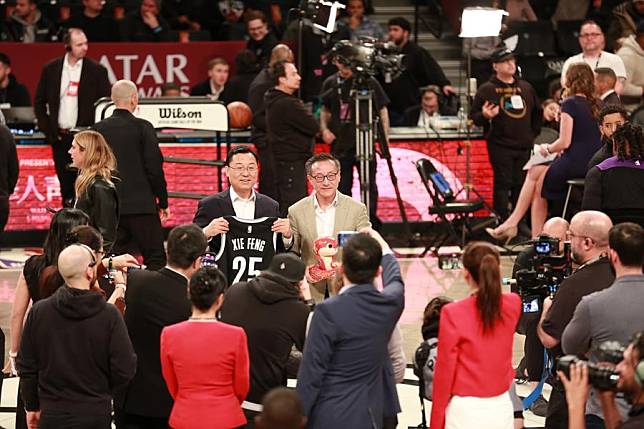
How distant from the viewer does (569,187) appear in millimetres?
10664

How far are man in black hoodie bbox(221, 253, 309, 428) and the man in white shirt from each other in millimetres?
1498

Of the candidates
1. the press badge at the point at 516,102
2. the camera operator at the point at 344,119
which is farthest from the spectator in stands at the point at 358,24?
the press badge at the point at 516,102

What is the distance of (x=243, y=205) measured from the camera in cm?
752

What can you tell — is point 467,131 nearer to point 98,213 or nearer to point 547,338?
point 98,213

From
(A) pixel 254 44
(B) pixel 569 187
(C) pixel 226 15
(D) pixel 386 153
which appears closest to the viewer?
(B) pixel 569 187

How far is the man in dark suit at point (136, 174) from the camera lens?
9.46 meters

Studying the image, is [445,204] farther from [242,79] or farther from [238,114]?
[242,79]

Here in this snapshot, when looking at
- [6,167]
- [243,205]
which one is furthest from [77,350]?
[6,167]

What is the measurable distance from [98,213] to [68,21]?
765 centimetres

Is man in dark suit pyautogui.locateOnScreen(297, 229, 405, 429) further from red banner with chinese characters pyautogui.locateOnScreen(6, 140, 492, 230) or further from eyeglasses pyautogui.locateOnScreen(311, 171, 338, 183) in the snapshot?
red banner with chinese characters pyautogui.locateOnScreen(6, 140, 492, 230)

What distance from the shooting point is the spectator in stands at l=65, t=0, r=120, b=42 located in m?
14.9

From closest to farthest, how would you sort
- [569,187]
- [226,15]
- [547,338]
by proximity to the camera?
[547,338] < [569,187] < [226,15]

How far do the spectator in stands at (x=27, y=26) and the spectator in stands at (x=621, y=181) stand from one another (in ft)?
28.0

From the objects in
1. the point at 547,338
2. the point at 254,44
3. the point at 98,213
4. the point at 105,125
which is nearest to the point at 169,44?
the point at 254,44
